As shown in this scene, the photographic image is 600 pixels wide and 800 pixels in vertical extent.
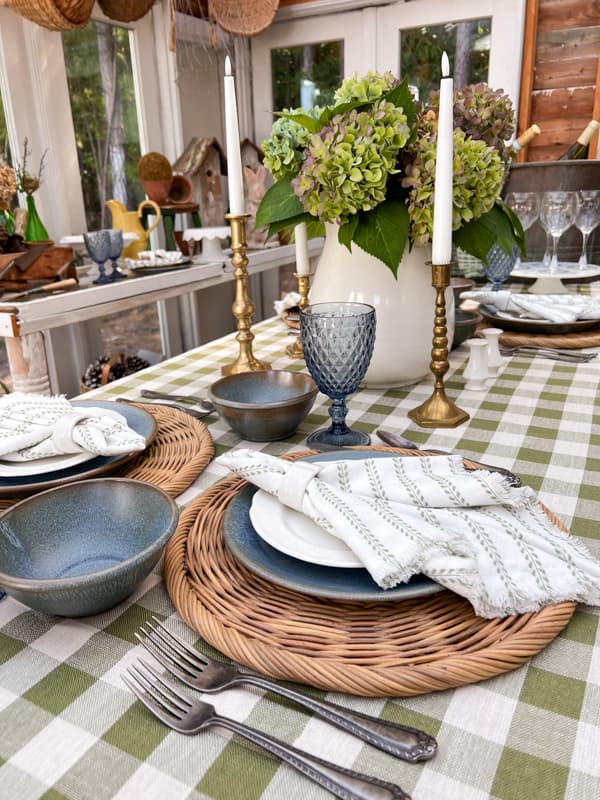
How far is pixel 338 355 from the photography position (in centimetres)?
72

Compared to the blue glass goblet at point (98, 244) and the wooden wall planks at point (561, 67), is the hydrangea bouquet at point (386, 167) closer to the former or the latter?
the blue glass goblet at point (98, 244)

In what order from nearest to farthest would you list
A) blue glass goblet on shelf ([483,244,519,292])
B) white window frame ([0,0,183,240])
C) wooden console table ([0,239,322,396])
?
blue glass goblet on shelf ([483,244,519,292]) < wooden console table ([0,239,322,396]) < white window frame ([0,0,183,240])

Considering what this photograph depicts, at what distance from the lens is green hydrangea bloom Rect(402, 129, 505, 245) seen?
2.66ft

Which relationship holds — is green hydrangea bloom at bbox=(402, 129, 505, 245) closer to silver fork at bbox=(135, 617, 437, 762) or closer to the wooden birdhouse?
silver fork at bbox=(135, 617, 437, 762)

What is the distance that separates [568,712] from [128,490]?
36cm

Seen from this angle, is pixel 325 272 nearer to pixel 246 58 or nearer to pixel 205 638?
pixel 205 638

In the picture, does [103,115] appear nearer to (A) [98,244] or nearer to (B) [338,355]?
(A) [98,244]

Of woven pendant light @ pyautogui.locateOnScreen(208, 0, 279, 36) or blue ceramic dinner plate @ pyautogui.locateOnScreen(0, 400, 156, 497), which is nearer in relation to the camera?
blue ceramic dinner plate @ pyautogui.locateOnScreen(0, 400, 156, 497)

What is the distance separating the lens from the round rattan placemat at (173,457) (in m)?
0.66

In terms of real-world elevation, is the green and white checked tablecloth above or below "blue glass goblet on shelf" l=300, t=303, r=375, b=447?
below

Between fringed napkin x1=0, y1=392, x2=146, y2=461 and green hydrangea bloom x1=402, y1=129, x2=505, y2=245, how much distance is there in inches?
18.5

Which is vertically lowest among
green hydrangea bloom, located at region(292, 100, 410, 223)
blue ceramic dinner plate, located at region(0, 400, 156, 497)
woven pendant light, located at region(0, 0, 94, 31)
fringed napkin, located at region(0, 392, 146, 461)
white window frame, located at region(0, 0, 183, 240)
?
blue ceramic dinner plate, located at region(0, 400, 156, 497)

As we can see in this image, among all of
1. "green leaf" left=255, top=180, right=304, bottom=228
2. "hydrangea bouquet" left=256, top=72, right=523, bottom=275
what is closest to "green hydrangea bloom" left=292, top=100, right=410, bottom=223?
"hydrangea bouquet" left=256, top=72, right=523, bottom=275

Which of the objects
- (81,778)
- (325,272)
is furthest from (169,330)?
(81,778)
